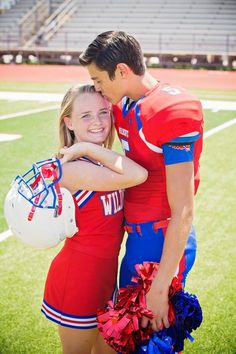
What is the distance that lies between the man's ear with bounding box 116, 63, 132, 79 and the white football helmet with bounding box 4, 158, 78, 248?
45cm

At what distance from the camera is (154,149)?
7.66 feet

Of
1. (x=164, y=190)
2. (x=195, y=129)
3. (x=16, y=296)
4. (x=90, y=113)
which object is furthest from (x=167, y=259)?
(x=16, y=296)

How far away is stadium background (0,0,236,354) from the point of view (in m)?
3.92

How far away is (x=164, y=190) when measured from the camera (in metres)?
2.44

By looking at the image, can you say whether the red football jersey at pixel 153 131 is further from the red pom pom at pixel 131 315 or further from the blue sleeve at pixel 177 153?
the red pom pom at pixel 131 315

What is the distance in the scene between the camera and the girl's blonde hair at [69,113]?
2627 mm

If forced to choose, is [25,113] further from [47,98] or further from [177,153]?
[177,153]

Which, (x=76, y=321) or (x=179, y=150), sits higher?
(x=179, y=150)

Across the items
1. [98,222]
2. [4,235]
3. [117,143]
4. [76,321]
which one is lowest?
[117,143]

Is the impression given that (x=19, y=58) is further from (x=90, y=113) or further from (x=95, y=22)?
(x=90, y=113)

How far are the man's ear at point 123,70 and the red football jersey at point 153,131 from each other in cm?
13

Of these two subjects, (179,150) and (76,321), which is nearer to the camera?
(179,150)

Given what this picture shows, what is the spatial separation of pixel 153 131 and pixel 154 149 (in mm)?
90

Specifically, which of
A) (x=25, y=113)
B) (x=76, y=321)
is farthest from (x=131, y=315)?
(x=25, y=113)
